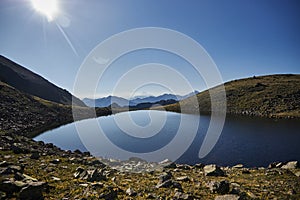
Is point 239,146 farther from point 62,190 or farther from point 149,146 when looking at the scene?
point 62,190

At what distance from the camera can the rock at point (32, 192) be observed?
11.8m

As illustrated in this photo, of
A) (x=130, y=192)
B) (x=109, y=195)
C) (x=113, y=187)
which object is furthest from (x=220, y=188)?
(x=109, y=195)

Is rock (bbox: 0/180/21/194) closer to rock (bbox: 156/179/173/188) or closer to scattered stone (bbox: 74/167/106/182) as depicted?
scattered stone (bbox: 74/167/106/182)

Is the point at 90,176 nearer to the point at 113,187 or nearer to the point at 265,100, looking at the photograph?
the point at 113,187

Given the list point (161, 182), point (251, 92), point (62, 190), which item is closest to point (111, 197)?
point (62, 190)

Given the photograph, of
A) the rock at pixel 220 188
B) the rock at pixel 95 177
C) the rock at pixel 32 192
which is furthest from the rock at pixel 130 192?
the rock at pixel 220 188

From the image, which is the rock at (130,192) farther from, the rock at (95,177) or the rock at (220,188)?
the rock at (220,188)

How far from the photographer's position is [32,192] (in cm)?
1204

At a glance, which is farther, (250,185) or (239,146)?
(239,146)

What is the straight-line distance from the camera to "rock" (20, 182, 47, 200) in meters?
11.8

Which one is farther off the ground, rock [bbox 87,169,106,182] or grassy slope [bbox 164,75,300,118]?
grassy slope [bbox 164,75,300,118]

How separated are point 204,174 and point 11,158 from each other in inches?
839

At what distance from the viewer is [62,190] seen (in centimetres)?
1445

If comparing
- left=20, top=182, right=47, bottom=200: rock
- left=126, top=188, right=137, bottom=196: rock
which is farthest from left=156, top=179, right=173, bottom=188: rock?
left=20, top=182, right=47, bottom=200: rock
